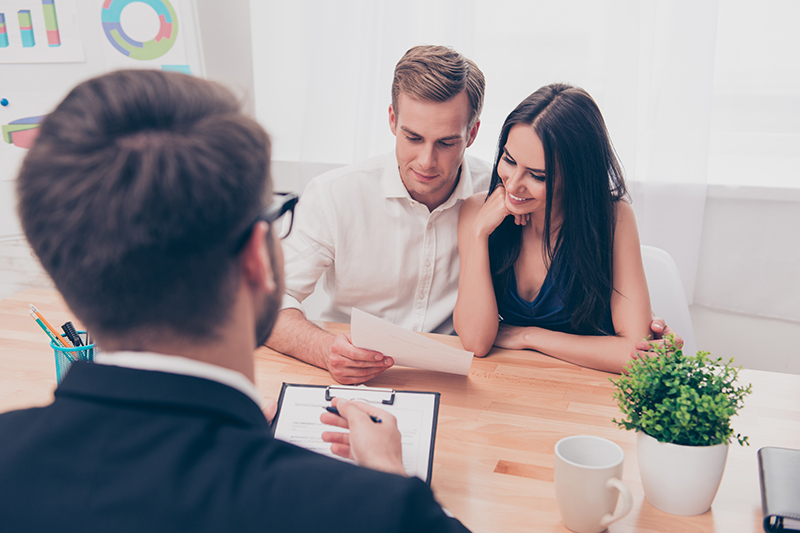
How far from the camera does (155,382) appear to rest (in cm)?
50

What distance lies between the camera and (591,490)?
76 cm

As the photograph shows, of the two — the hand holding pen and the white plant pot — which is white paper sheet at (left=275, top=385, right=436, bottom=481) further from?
the white plant pot

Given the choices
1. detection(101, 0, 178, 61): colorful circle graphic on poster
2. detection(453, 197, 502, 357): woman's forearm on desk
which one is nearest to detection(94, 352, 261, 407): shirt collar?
detection(453, 197, 502, 357): woman's forearm on desk

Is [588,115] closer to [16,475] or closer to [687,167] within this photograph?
[687,167]

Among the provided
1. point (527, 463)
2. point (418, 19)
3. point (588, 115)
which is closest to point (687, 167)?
point (588, 115)

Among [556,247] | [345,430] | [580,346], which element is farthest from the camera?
[556,247]

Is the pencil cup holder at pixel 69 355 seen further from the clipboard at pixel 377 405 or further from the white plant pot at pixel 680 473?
the white plant pot at pixel 680 473

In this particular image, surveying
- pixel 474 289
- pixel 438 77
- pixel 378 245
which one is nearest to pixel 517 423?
pixel 474 289

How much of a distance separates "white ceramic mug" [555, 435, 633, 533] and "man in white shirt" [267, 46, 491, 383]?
2.55 ft

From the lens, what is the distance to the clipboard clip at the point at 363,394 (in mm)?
1002

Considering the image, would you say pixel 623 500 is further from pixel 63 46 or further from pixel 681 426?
pixel 63 46

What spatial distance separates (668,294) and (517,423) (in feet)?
2.66

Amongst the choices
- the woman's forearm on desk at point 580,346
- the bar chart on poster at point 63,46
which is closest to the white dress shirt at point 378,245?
the woman's forearm on desk at point 580,346

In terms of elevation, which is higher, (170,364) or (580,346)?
(170,364)
